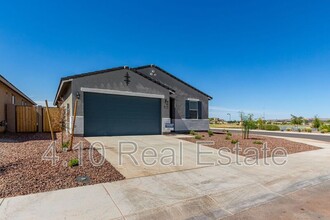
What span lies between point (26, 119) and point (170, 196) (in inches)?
527

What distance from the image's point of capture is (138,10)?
12.3m

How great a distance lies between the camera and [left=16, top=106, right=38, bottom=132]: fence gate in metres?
13.1

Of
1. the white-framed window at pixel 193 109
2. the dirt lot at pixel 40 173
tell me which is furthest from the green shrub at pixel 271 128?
the dirt lot at pixel 40 173

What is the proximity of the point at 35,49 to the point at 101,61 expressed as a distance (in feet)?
17.2

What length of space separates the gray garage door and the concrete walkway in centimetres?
851

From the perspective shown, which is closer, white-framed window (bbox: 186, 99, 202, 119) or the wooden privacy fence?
the wooden privacy fence

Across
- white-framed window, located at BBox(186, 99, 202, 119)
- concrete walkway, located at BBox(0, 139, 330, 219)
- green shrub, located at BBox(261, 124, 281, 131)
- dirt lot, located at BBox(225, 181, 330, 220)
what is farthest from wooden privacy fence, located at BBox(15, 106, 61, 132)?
green shrub, located at BBox(261, 124, 281, 131)

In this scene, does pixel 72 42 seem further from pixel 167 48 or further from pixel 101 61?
pixel 167 48

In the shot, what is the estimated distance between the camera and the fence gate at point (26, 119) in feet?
42.8

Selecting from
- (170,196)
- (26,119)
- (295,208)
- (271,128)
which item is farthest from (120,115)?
(271,128)

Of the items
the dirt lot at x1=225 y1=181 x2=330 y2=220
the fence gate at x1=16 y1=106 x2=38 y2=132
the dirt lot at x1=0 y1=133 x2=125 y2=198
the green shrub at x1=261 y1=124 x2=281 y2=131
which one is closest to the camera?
the dirt lot at x1=225 y1=181 x2=330 y2=220

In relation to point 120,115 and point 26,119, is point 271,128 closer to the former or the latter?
point 120,115

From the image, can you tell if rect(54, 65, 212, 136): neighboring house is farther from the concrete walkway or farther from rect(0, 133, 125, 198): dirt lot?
the concrete walkway

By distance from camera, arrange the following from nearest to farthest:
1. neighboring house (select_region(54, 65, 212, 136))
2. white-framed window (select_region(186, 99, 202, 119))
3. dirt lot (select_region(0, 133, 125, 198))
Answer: dirt lot (select_region(0, 133, 125, 198)) → neighboring house (select_region(54, 65, 212, 136)) → white-framed window (select_region(186, 99, 202, 119))
